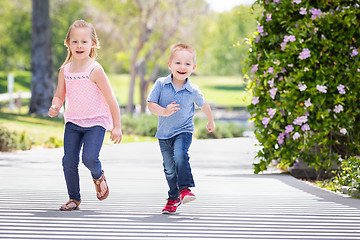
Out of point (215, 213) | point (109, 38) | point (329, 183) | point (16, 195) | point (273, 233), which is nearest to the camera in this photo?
point (273, 233)

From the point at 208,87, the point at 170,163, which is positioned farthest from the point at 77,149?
the point at 208,87

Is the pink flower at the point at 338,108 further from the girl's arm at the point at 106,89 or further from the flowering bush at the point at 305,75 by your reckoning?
the girl's arm at the point at 106,89

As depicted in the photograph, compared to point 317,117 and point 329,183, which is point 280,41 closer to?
point 317,117

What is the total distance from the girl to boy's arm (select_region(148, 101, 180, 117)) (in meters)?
0.32

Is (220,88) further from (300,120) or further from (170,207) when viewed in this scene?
(170,207)

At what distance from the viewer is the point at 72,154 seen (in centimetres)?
678

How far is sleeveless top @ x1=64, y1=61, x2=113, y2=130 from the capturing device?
265 inches

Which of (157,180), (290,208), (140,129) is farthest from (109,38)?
(290,208)

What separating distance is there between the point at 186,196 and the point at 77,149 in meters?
1.11

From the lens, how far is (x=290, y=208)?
23.8 feet

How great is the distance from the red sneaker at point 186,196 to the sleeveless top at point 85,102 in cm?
90

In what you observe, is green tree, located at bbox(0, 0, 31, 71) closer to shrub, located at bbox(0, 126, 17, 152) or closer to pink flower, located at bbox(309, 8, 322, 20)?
shrub, located at bbox(0, 126, 17, 152)

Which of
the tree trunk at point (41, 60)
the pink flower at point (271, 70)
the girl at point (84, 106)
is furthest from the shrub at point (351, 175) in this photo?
the tree trunk at point (41, 60)

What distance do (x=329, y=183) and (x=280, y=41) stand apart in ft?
6.65
